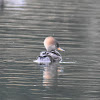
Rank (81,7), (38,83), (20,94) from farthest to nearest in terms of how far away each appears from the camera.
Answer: (81,7), (38,83), (20,94)

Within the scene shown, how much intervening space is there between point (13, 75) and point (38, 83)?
78 centimetres

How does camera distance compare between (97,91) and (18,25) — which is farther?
(18,25)

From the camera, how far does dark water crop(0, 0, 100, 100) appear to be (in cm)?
859

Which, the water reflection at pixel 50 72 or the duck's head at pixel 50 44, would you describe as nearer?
the water reflection at pixel 50 72

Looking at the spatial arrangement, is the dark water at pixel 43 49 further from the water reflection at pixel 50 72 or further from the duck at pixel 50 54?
the duck at pixel 50 54

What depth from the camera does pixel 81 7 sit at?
917 inches

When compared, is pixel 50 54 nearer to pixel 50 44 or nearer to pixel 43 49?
pixel 50 44

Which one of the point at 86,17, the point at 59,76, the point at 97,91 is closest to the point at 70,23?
the point at 86,17

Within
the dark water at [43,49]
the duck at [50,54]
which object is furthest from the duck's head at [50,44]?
the dark water at [43,49]

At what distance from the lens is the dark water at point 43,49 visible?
8594 mm

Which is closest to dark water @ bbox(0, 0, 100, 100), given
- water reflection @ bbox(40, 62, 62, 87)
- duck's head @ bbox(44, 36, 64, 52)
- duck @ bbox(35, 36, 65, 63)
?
water reflection @ bbox(40, 62, 62, 87)

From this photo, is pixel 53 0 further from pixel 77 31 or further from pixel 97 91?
pixel 97 91

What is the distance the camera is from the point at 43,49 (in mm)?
12734

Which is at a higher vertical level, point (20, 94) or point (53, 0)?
point (53, 0)
